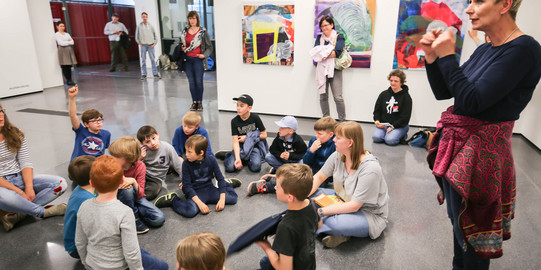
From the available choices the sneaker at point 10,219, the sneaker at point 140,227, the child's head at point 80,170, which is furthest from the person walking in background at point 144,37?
the child's head at point 80,170

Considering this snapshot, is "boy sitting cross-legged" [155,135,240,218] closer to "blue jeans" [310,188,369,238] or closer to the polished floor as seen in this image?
the polished floor

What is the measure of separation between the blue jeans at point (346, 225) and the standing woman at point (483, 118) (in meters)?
0.95

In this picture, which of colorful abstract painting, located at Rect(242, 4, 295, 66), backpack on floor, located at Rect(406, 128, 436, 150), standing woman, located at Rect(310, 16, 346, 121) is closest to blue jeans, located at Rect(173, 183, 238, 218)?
backpack on floor, located at Rect(406, 128, 436, 150)

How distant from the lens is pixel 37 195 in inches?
120

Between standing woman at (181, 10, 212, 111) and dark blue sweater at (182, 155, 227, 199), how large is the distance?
3.78m

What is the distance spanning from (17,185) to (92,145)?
754 mm

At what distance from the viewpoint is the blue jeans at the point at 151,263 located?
2.17 metres

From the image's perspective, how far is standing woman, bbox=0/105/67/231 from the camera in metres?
2.78

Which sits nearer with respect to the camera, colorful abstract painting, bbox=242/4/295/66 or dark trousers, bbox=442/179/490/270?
dark trousers, bbox=442/179/490/270

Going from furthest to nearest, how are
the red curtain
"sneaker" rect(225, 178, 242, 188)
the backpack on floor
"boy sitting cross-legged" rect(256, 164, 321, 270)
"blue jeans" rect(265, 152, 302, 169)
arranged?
1. the red curtain
2. the backpack on floor
3. "blue jeans" rect(265, 152, 302, 169)
4. "sneaker" rect(225, 178, 242, 188)
5. "boy sitting cross-legged" rect(256, 164, 321, 270)

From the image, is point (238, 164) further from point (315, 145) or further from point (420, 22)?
point (420, 22)

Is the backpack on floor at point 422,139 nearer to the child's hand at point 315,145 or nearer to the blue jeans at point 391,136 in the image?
the blue jeans at point 391,136

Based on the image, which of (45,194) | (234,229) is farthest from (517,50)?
(45,194)

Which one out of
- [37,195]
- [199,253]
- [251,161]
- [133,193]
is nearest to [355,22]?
[251,161]
